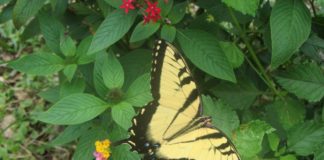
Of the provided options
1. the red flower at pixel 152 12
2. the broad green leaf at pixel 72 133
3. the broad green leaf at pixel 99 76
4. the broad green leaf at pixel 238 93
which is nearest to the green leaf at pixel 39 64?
the broad green leaf at pixel 99 76

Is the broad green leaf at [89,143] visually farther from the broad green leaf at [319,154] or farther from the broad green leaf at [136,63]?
the broad green leaf at [319,154]

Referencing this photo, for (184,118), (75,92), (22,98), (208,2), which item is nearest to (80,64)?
(75,92)

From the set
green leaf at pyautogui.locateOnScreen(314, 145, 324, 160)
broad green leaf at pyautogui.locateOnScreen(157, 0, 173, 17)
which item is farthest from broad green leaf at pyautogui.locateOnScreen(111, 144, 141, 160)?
green leaf at pyautogui.locateOnScreen(314, 145, 324, 160)

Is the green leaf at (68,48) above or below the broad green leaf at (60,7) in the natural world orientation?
below

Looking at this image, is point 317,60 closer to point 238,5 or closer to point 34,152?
point 238,5

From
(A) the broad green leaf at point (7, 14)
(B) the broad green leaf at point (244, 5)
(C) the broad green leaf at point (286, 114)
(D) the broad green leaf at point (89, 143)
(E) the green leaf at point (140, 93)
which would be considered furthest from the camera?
(A) the broad green leaf at point (7, 14)

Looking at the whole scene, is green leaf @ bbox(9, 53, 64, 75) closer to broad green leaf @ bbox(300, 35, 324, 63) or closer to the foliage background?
the foliage background

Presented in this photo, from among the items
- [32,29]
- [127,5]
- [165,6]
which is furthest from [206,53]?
[32,29]
